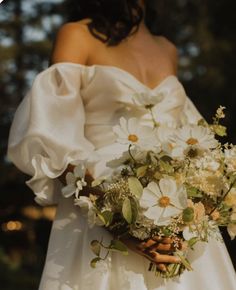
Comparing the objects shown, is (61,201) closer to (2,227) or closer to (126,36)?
(126,36)

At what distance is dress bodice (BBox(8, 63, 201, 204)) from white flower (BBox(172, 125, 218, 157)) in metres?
0.24

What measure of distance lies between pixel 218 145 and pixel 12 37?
7.38m

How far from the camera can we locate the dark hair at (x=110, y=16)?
2.25m

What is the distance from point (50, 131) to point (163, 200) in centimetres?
52

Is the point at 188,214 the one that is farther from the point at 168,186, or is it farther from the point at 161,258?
the point at 161,258

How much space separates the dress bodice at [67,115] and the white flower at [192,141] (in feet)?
0.78

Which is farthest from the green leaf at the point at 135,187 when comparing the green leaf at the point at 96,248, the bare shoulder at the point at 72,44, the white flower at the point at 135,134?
the bare shoulder at the point at 72,44

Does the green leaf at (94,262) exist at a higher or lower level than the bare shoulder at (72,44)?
lower

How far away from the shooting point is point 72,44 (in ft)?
6.93

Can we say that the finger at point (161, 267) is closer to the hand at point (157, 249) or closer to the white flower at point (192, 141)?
the hand at point (157, 249)

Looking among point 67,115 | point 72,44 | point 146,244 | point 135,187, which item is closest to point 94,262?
point 146,244

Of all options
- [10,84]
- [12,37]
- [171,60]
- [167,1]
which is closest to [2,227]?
[10,84]

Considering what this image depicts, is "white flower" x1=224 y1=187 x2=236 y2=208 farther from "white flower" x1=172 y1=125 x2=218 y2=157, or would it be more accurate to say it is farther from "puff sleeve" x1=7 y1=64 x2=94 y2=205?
"puff sleeve" x1=7 y1=64 x2=94 y2=205

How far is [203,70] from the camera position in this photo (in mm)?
8633
